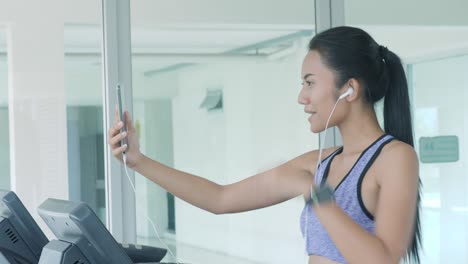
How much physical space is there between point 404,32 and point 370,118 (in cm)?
276

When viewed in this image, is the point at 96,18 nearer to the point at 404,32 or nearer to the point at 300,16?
the point at 300,16

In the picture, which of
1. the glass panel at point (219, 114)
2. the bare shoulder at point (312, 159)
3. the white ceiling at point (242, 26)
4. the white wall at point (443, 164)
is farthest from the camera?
the white wall at point (443, 164)

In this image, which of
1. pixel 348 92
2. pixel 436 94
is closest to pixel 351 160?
pixel 348 92

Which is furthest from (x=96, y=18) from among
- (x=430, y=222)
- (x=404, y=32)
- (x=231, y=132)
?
(x=430, y=222)

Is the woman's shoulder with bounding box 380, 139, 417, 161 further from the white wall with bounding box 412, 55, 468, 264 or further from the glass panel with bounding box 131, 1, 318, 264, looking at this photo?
the white wall with bounding box 412, 55, 468, 264

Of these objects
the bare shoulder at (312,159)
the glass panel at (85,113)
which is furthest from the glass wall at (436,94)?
the bare shoulder at (312,159)

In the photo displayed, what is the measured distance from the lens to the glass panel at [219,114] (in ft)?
15.2

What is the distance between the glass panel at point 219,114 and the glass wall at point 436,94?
0.49 meters

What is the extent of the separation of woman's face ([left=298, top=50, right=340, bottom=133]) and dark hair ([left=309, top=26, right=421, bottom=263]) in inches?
0.9

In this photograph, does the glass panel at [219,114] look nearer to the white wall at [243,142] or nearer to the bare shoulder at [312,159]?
the white wall at [243,142]

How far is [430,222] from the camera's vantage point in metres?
5.29

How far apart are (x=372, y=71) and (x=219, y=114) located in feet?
7.80

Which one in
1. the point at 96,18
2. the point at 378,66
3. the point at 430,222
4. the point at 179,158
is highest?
the point at 96,18

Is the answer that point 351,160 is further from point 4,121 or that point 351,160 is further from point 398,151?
point 4,121
